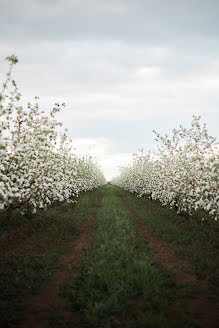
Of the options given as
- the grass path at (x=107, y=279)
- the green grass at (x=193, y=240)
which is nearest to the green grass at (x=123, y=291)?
the grass path at (x=107, y=279)

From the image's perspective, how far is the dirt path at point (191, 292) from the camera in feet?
19.7

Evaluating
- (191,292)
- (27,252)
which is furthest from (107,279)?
(27,252)

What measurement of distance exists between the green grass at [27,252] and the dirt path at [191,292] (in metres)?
4.18

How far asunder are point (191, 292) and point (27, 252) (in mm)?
6965

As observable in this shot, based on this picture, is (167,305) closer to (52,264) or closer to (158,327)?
(158,327)

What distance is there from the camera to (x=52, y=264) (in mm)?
9453

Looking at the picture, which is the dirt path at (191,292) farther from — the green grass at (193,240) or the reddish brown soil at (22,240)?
the reddish brown soil at (22,240)

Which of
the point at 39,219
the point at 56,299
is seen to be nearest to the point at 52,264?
the point at 56,299

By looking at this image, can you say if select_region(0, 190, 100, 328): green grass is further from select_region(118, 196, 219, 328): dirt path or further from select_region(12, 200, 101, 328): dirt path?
select_region(118, 196, 219, 328): dirt path

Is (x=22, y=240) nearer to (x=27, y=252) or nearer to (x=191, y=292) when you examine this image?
(x=27, y=252)

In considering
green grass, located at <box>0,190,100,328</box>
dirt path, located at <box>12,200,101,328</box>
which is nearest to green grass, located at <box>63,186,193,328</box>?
dirt path, located at <box>12,200,101,328</box>

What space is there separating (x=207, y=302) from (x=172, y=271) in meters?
2.09

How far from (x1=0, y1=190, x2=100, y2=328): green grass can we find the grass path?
32 millimetres

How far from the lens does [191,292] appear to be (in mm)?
7246
